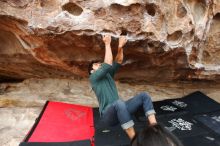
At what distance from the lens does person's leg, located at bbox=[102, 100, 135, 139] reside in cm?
324

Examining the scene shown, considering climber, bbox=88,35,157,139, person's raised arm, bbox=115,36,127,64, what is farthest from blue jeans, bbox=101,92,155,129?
person's raised arm, bbox=115,36,127,64

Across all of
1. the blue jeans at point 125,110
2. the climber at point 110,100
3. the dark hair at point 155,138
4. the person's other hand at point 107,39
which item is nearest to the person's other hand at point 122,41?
the climber at point 110,100

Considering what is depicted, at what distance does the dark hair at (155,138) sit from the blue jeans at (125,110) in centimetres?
41

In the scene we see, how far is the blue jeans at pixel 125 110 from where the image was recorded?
3.27m

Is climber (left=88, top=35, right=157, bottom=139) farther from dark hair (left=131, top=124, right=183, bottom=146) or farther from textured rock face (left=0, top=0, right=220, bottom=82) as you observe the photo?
dark hair (left=131, top=124, right=183, bottom=146)

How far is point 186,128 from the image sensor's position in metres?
3.69

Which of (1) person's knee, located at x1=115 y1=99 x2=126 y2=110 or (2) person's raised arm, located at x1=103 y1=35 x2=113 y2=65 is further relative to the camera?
(2) person's raised arm, located at x1=103 y1=35 x2=113 y2=65

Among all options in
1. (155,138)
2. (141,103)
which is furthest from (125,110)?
(155,138)

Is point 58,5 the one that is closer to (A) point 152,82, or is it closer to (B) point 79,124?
(B) point 79,124

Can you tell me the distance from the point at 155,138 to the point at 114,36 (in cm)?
143

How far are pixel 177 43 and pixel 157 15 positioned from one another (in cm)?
48

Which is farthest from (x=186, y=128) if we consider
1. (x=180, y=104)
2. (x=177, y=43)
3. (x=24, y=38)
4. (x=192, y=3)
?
A: (x=24, y=38)

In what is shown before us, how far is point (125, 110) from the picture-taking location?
10.8ft

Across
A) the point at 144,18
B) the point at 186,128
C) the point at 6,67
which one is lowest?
the point at 186,128
